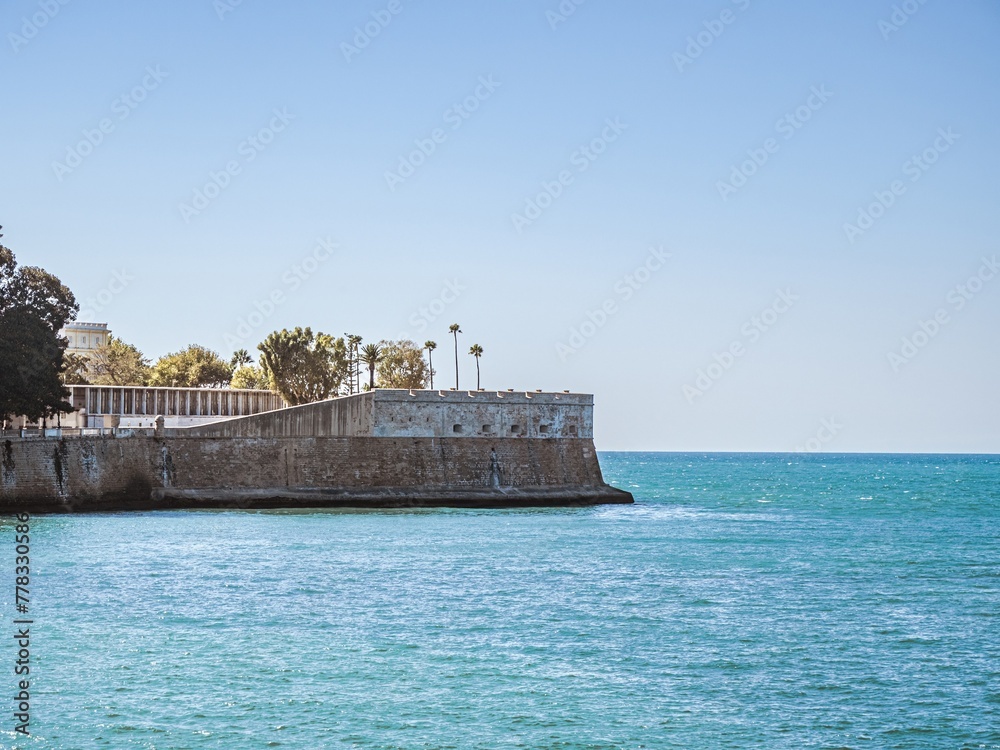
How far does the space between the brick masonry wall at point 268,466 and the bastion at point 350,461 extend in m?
0.03

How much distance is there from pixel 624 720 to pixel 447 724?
1.80 metres

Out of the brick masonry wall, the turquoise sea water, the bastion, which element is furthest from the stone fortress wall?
the turquoise sea water

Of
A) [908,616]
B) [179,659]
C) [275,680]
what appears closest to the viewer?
[275,680]

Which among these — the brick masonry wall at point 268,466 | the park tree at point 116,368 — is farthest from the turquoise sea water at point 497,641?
the park tree at point 116,368

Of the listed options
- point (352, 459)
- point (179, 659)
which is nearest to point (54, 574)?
point (179, 659)

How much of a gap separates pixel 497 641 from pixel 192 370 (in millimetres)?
66271

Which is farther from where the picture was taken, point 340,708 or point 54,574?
point 54,574

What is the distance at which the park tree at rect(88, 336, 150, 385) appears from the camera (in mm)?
77188

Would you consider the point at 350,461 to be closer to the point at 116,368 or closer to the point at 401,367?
the point at 401,367

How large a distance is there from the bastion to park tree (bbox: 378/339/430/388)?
80.4 feet

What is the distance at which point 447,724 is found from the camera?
12.2 meters

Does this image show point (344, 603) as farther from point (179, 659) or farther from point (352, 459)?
point (352, 459)

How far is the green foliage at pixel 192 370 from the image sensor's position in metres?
78.5

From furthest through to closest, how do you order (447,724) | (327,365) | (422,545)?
(327,365), (422,545), (447,724)
